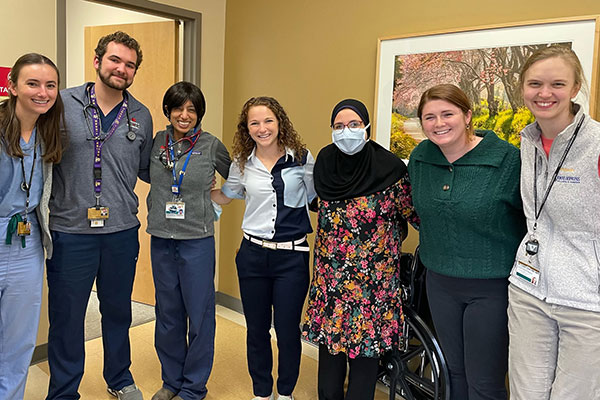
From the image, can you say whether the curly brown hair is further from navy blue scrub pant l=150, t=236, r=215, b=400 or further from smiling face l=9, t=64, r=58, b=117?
smiling face l=9, t=64, r=58, b=117

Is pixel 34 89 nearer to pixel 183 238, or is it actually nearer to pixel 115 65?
pixel 115 65

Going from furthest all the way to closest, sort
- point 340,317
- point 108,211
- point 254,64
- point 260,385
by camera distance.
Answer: point 254,64, point 260,385, point 108,211, point 340,317

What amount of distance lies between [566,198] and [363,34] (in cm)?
175

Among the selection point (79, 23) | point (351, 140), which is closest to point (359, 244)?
point (351, 140)

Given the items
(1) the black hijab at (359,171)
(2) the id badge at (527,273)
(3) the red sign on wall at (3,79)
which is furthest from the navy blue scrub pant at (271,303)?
(3) the red sign on wall at (3,79)

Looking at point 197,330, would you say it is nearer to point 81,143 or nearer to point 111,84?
point 81,143

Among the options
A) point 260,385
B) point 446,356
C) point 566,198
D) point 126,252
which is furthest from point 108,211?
point 566,198

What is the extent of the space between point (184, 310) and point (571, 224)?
1.82m

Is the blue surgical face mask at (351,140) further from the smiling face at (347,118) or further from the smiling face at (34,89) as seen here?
the smiling face at (34,89)

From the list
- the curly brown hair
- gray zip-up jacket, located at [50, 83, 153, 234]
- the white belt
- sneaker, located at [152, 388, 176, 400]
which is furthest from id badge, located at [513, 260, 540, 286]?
sneaker, located at [152, 388, 176, 400]

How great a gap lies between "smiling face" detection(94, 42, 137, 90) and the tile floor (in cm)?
162

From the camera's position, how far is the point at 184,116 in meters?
2.38

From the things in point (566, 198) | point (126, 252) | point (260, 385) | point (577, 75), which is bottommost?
point (260, 385)

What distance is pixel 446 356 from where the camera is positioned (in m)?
2.00
